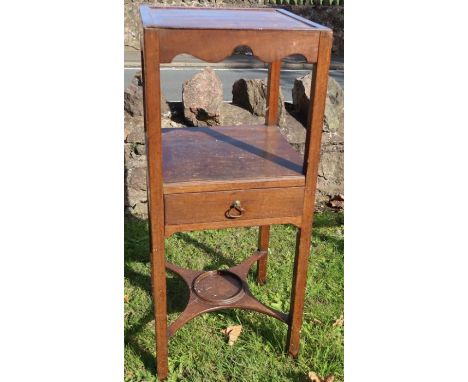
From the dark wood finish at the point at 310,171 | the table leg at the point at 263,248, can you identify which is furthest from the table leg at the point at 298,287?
the table leg at the point at 263,248

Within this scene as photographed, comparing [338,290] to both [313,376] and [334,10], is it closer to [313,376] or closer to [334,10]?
[313,376]

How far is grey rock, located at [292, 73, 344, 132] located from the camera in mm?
3445

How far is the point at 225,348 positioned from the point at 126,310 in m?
0.60

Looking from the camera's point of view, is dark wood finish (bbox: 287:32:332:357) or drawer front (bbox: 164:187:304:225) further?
drawer front (bbox: 164:187:304:225)

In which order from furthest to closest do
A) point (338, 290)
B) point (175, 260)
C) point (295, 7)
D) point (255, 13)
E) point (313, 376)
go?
point (295, 7), point (175, 260), point (338, 290), point (313, 376), point (255, 13)

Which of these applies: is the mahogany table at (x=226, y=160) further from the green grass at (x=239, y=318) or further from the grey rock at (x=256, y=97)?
the grey rock at (x=256, y=97)

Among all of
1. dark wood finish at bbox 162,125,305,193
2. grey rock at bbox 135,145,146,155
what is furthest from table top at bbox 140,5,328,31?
grey rock at bbox 135,145,146,155

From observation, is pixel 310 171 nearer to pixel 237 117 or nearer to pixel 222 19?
pixel 222 19

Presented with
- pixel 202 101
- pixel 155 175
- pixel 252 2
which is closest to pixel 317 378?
pixel 155 175

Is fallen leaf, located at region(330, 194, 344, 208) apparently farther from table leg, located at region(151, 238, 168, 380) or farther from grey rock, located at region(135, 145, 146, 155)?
table leg, located at region(151, 238, 168, 380)

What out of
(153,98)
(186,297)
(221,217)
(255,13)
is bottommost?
(186,297)

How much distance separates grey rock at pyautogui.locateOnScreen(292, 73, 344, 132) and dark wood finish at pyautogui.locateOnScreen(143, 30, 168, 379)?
1.96 meters

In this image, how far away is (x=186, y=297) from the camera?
8.93ft

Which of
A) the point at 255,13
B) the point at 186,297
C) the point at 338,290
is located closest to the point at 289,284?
the point at 338,290
